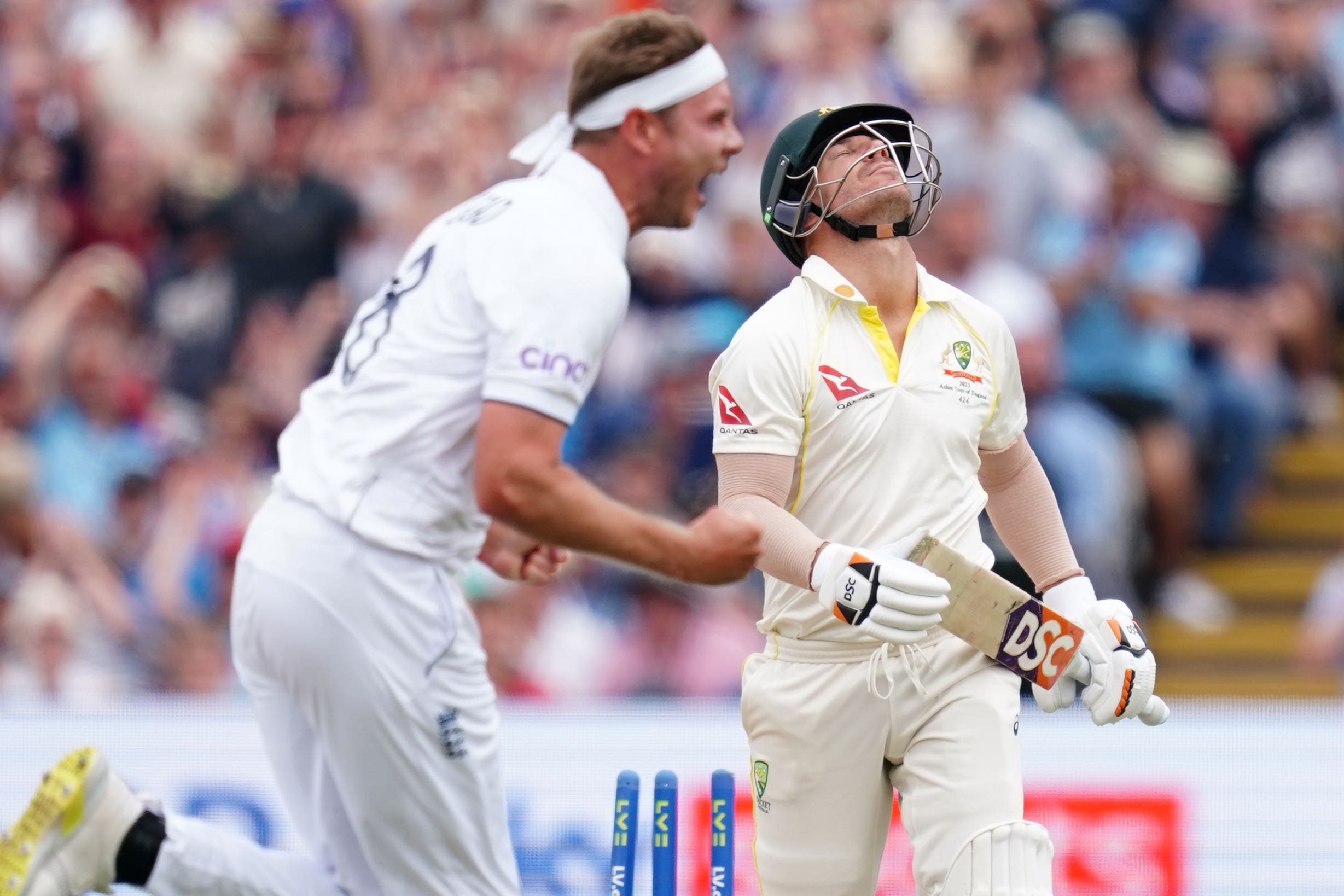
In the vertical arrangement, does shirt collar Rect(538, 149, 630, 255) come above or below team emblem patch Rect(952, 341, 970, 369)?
above

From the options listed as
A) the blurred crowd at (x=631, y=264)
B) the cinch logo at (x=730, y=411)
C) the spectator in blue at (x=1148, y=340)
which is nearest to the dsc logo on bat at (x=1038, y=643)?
the cinch logo at (x=730, y=411)

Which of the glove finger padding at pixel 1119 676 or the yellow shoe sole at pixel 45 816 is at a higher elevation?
the glove finger padding at pixel 1119 676

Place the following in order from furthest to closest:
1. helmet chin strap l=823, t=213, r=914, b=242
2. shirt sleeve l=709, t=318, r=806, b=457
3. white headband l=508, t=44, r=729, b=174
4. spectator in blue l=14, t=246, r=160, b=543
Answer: spectator in blue l=14, t=246, r=160, b=543 < helmet chin strap l=823, t=213, r=914, b=242 < shirt sleeve l=709, t=318, r=806, b=457 < white headband l=508, t=44, r=729, b=174

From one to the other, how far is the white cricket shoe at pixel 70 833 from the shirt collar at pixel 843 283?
2130 mm

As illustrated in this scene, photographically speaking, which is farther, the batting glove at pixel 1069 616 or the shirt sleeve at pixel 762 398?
the batting glove at pixel 1069 616

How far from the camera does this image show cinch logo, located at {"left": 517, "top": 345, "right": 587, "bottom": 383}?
152 inches

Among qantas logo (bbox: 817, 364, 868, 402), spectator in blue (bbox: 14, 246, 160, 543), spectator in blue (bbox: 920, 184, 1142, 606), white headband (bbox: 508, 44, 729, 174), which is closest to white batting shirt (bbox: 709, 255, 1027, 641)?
qantas logo (bbox: 817, 364, 868, 402)

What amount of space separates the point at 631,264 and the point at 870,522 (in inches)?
212

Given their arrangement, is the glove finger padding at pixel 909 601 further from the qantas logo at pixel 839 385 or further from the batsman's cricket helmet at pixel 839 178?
the batsman's cricket helmet at pixel 839 178

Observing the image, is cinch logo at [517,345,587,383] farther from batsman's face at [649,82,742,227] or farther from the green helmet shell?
the green helmet shell

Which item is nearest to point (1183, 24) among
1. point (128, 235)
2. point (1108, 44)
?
point (1108, 44)

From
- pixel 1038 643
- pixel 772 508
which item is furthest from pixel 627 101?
pixel 1038 643

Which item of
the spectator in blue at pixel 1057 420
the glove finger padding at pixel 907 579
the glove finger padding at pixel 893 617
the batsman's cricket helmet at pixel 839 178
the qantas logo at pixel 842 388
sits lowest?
the glove finger padding at pixel 893 617

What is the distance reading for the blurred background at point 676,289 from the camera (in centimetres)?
895
